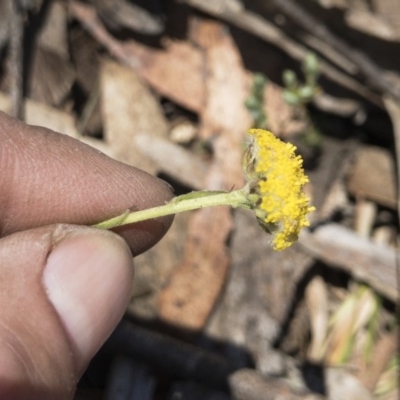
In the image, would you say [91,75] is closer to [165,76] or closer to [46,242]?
[165,76]

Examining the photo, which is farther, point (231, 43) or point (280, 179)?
point (231, 43)

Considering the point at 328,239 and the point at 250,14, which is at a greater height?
the point at 250,14

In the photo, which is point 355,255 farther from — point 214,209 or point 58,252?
point 58,252

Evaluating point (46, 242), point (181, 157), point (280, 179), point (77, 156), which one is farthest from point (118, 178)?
point (181, 157)

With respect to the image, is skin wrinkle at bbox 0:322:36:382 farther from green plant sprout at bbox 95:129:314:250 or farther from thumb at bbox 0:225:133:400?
green plant sprout at bbox 95:129:314:250

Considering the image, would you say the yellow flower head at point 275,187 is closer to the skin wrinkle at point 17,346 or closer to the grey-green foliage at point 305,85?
the skin wrinkle at point 17,346

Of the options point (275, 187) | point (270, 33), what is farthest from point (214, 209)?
point (275, 187)

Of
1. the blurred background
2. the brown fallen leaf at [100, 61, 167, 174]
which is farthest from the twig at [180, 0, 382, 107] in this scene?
the brown fallen leaf at [100, 61, 167, 174]
